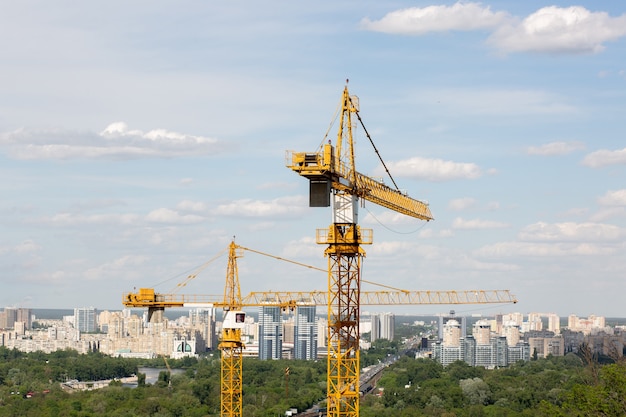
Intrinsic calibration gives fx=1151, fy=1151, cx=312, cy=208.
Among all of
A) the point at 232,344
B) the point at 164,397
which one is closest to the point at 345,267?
the point at 232,344

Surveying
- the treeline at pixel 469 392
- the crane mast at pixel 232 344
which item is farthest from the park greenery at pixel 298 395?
the crane mast at pixel 232 344

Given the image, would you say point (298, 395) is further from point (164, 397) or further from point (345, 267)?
point (345, 267)

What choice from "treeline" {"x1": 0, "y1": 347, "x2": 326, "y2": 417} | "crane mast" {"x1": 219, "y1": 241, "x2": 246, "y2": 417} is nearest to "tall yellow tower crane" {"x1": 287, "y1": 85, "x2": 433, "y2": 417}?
"crane mast" {"x1": 219, "y1": 241, "x2": 246, "y2": 417}

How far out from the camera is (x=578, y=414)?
54.4 metres

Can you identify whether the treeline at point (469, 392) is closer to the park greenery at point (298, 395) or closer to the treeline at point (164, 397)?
the park greenery at point (298, 395)

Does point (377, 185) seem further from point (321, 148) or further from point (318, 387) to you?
point (318, 387)

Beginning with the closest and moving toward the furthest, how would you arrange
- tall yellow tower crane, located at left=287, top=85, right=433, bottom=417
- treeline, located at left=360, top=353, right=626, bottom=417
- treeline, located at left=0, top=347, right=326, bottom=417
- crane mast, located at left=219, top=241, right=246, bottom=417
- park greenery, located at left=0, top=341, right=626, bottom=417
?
tall yellow tower crane, located at left=287, top=85, right=433, bottom=417 → crane mast, located at left=219, top=241, right=246, bottom=417 → treeline, located at left=0, top=347, right=326, bottom=417 → park greenery, located at left=0, top=341, right=626, bottom=417 → treeline, located at left=360, top=353, right=626, bottom=417

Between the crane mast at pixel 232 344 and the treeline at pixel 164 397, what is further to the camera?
the treeline at pixel 164 397

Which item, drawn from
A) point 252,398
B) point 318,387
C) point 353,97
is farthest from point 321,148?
point 318,387

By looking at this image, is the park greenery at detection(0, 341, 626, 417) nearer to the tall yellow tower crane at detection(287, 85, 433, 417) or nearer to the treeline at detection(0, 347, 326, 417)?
the treeline at detection(0, 347, 326, 417)

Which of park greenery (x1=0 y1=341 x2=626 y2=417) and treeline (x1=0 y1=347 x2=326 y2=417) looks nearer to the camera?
treeline (x1=0 y1=347 x2=326 y2=417)

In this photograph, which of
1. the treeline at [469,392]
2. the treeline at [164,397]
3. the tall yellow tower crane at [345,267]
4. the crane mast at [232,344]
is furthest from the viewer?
the treeline at [469,392]

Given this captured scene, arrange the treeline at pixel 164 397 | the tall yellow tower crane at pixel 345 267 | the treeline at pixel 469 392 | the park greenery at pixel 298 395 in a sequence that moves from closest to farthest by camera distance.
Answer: the tall yellow tower crane at pixel 345 267 → the treeline at pixel 164 397 → the park greenery at pixel 298 395 → the treeline at pixel 469 392

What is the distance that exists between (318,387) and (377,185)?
108377 millimetres
